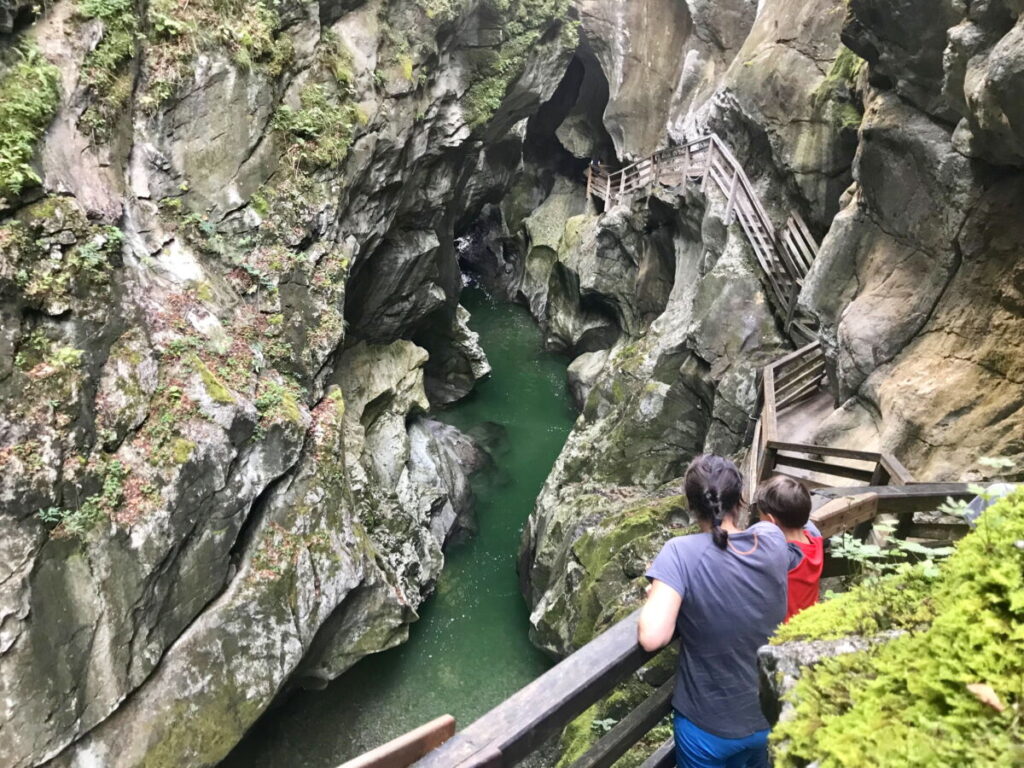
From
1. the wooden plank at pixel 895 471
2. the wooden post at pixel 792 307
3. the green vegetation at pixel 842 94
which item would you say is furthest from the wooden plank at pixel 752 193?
the wooden plank at pixel 895 471

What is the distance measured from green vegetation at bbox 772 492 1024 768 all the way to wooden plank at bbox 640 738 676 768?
1.45 metres

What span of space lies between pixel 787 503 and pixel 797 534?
216mm

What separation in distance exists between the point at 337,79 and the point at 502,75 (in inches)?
220

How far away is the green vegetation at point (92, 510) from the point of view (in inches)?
237

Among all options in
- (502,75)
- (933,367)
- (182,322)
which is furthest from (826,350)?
(502,75)

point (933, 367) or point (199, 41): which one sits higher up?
point (199, 41)

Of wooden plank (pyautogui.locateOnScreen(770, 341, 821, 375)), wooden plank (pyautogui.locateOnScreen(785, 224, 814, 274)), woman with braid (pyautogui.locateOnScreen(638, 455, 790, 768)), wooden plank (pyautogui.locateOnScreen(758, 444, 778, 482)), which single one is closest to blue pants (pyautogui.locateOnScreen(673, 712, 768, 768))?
woman with braid (pyautogui.locateOnScreen(638, 455, 790, 768))

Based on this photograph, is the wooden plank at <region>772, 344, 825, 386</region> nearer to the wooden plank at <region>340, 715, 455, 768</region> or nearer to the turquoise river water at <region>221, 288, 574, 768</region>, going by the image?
the turquoise river water at <region>221, 288, 574, 768</region>

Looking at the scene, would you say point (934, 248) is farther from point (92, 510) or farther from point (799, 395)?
point (92, 510)

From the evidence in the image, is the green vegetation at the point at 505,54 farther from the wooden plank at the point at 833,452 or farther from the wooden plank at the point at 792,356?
the wooden plank at the point at 833,452

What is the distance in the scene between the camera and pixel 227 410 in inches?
299

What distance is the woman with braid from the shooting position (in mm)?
2293

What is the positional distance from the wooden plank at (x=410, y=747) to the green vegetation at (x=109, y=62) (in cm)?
844

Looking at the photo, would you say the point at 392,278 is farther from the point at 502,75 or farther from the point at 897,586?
the point at 897,586
